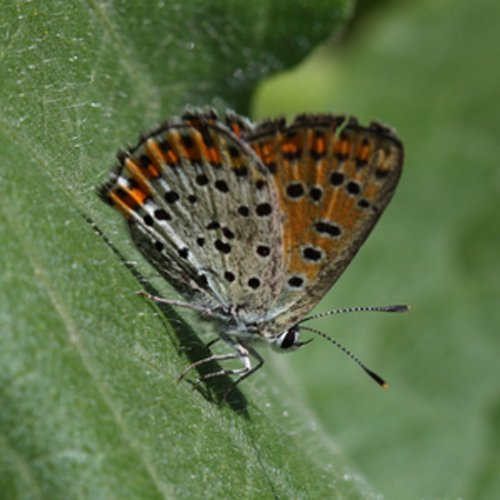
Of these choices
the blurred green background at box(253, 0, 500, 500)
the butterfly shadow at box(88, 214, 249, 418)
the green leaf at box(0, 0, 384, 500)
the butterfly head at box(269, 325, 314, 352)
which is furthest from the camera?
the blurred green background at box(253, 0, 500, 500)

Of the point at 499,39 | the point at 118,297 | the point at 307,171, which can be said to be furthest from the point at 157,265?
the point at 499,39

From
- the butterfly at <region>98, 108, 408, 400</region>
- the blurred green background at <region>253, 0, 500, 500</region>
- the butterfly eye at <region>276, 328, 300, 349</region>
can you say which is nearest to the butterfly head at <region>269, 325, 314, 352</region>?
the butterfly eye at <region>276, 328, 300, 349</region>

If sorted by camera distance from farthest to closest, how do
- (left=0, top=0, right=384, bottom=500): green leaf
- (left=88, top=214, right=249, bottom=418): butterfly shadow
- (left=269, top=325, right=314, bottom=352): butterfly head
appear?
1. (left=269, top=325, right=314, bottom=352): butterfly head
2. (left=88, top=214, right=249, bottom=418): butterfly shadow
3. (left=0, top=0, right=384, bottom=500): green leaf

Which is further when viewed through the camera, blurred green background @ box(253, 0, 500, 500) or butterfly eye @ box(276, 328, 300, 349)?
blurred green background @ box(253, 0, 500, 500)

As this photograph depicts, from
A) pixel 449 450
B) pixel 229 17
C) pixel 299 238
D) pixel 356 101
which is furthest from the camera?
pixel 356 101

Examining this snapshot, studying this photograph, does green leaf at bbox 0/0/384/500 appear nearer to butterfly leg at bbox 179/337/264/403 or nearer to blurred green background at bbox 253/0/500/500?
butterfly leg at bbox 179/337/264/403

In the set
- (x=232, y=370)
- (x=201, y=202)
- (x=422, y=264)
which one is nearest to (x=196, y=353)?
(x=232, y=370)

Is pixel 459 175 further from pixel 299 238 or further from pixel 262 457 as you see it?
pixel 262 457

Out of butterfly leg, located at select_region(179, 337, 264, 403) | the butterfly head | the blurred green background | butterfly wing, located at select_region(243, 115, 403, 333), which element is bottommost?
the blurred green background
